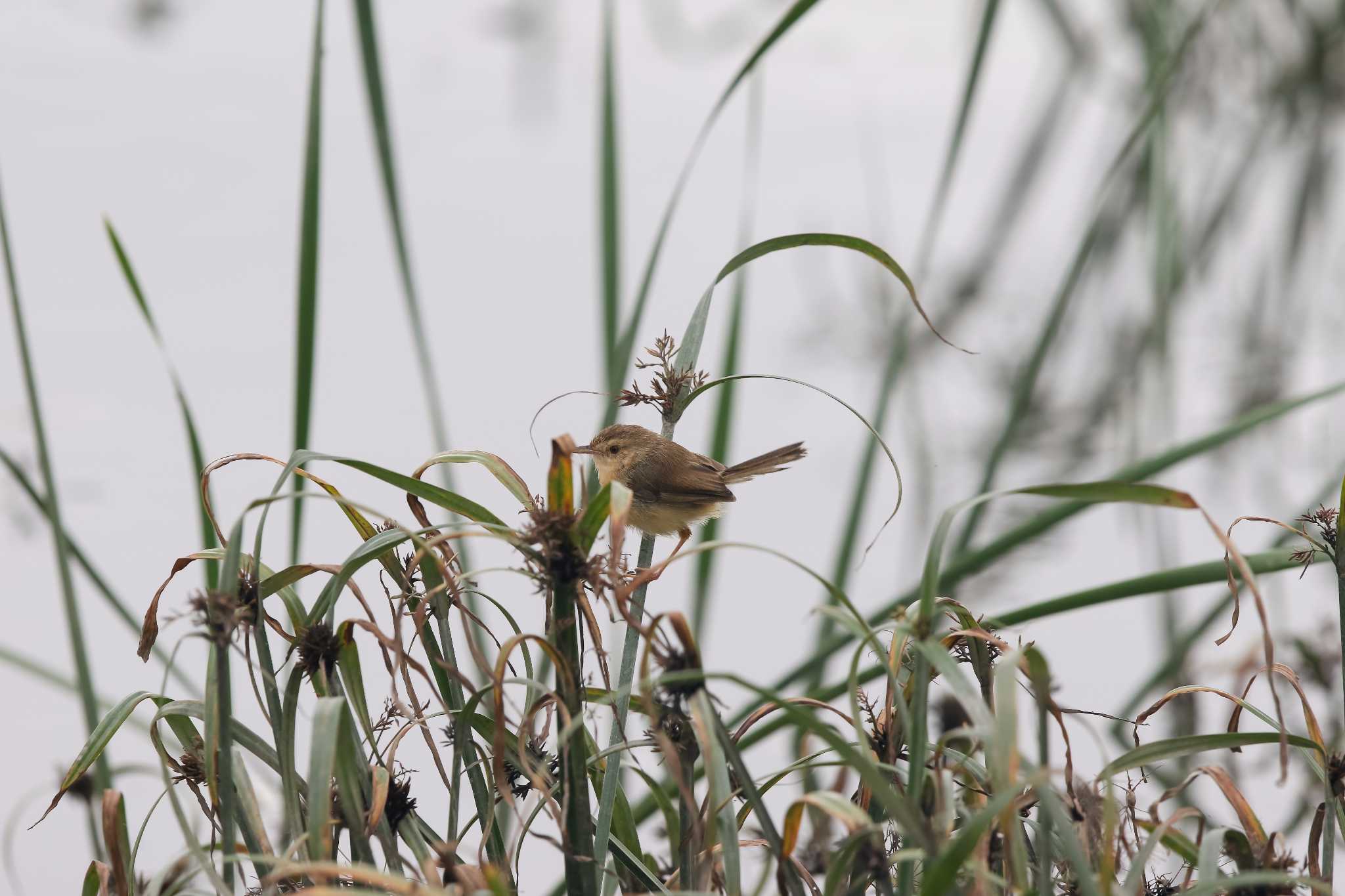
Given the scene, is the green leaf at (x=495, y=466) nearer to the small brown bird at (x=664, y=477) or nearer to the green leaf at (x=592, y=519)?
the green leaf at (x=592, y=519)

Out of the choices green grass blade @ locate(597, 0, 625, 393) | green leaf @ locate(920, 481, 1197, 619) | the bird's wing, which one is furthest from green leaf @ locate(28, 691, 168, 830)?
the bird's wing

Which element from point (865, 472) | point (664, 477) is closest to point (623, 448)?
point (664, 477)

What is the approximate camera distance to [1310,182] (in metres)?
2.32

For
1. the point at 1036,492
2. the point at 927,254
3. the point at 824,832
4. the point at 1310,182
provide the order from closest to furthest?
the point at 1036,492, the point at 824,832, the point at 927,254, the point at 1310,182

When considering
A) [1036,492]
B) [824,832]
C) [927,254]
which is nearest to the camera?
[1036,492]

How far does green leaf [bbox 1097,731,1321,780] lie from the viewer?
21.7 inches

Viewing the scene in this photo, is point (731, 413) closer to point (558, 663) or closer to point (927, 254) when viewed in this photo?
point (927, 254)

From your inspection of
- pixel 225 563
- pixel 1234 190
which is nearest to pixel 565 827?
pixel 225 563

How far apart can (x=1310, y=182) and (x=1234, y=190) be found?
140 mm

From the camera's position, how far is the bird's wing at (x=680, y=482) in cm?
123

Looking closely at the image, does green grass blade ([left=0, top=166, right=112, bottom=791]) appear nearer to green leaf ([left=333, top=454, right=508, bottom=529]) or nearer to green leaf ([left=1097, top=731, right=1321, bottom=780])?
green leaf ([left=333, top=454, right=508, bottom=529])

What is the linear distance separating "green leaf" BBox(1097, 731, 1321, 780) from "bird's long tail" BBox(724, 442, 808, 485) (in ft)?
2.35

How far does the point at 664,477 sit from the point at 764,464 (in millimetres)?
123

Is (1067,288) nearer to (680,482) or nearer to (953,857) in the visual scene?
(680,482)
